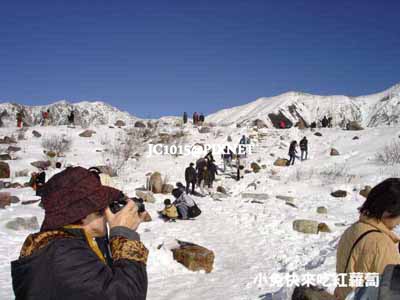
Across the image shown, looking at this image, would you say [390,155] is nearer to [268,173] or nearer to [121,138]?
[268,173]

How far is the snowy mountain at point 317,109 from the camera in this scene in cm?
6481

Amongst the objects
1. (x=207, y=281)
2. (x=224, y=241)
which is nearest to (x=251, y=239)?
(x=224, y=241)

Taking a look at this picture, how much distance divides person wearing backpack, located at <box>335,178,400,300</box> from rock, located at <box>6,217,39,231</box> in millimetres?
9656

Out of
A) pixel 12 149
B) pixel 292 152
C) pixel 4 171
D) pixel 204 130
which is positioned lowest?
pixel 4 171

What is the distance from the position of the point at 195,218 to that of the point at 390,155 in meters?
13.1

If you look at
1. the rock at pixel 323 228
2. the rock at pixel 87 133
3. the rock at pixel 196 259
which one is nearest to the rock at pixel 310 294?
the rock at pixel 196 259

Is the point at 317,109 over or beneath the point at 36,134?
over

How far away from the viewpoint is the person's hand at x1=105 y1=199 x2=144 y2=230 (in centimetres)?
203

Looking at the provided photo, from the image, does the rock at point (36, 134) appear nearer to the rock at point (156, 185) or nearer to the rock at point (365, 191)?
the rock at point (156, 185)

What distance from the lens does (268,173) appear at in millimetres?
21891

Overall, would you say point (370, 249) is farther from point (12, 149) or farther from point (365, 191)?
point (12, 149)

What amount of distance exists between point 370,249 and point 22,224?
32.9 feet

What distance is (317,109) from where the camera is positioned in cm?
7188

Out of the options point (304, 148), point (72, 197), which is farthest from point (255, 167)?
point (72, 197)
